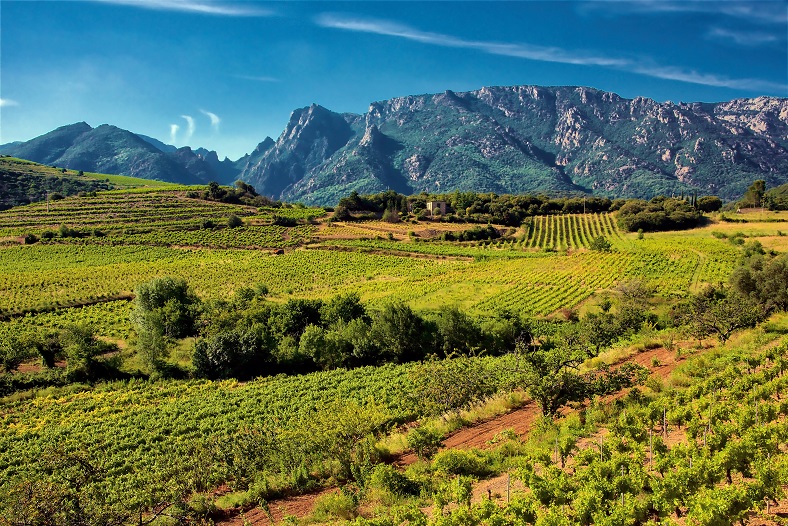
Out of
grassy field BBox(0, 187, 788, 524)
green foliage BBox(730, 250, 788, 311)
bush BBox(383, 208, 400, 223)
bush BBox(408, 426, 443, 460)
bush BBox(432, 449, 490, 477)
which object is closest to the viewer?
bush BBox(432, 449, 490, 477)

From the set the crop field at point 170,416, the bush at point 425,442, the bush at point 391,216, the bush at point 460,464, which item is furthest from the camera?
the bush at point 391,216

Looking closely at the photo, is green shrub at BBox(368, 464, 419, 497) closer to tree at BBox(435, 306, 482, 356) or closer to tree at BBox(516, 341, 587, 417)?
tree at BBox(516, 341, 587, 417)

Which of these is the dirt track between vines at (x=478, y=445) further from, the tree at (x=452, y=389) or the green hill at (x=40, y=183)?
the green hill at (x=40, y=183)

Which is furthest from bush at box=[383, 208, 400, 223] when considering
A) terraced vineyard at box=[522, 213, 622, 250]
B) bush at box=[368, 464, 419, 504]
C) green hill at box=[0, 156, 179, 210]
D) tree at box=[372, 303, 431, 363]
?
bush at box=[368, 464, 419, 504]

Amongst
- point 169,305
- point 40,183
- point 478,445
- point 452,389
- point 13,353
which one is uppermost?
point 40,183

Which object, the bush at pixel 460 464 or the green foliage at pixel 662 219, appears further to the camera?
the green foliage at pixel 662 219

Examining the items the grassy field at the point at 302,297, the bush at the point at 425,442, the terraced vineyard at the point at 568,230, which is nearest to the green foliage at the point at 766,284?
the grassy field at the point at 302,297

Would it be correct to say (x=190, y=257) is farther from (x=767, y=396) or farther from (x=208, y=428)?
(x=767, y=396)

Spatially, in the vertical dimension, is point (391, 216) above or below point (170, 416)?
above

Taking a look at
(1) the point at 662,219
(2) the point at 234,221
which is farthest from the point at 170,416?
(1) the point at 662,219

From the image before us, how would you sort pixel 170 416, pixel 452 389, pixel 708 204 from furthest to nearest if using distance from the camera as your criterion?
pixel 708 204 < pixel 170 416 < pixel 452 389

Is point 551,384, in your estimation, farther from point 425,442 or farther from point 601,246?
point 601,246

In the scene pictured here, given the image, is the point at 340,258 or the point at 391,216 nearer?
the point at 340,258

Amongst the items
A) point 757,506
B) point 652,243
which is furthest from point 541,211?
point 757,506
